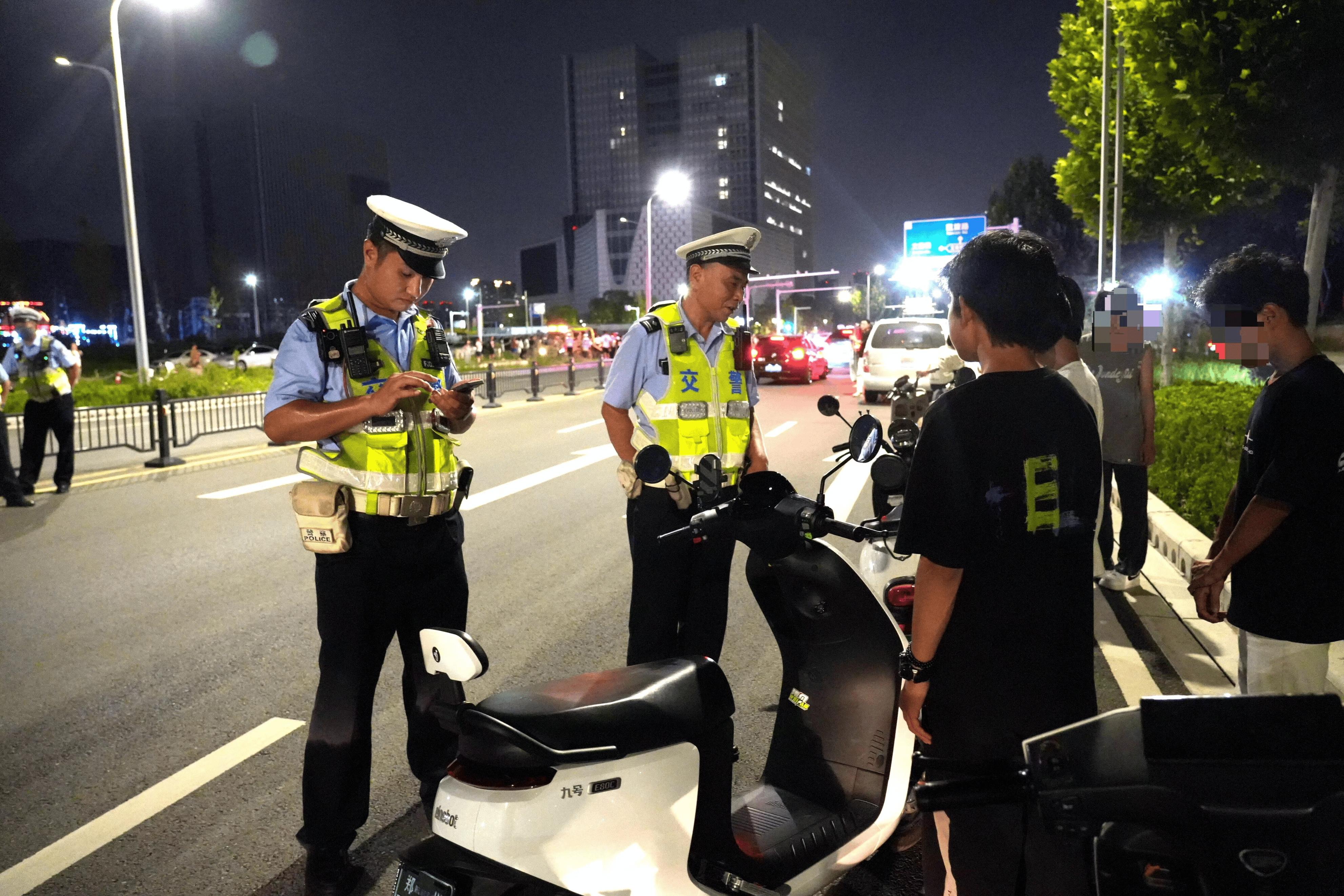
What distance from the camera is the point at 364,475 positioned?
2.79 meters

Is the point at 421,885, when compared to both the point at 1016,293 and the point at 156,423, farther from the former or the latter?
the point at 156,423

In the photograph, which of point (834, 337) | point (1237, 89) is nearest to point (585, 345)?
point (834, 337)

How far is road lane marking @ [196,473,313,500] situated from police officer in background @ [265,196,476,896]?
7.21 meters

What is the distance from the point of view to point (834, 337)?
44281 millimetres

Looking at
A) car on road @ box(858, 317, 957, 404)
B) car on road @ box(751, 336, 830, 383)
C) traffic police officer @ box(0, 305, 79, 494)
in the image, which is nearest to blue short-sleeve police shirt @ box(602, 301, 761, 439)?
traffic police officer @ box(0, 305, 79, 494)

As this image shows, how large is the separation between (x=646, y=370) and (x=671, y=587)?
86 cm

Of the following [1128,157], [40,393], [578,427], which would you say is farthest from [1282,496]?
[1128,157]

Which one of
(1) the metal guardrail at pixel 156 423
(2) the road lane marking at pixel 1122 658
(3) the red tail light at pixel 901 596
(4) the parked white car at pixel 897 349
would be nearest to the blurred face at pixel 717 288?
(3) the red tail light at pixel 901 596

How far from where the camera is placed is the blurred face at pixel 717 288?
351cm

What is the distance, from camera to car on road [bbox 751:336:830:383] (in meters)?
27.5

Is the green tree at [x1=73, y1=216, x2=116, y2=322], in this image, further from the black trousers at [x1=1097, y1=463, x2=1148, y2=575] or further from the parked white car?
the black trousers at [x1=1097, y1=463, x2=1148, y2=575]

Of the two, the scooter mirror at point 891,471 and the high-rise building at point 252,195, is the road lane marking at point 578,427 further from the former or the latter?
the high-rise building at point 252,195

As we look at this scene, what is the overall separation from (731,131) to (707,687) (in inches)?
7141

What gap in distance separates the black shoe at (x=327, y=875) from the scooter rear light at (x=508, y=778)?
1132 mm
